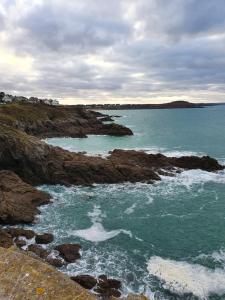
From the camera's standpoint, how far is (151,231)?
88.9ft

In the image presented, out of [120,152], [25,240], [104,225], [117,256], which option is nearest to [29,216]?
[25,240]

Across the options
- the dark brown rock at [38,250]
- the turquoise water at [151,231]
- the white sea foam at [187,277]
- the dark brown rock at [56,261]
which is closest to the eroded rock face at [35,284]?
the turquoise water at [151,231]

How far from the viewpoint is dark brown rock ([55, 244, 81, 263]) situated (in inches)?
Answer: 873

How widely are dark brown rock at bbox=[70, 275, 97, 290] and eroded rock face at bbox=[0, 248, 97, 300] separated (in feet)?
39.7

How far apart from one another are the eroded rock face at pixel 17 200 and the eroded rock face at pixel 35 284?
2029 cm

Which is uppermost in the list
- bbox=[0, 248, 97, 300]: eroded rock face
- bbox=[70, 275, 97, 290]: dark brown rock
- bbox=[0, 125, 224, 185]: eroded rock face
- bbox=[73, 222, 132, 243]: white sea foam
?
bbox=[0, 248, 97, 300]: eroded rock face

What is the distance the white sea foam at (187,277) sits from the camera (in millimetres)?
19203

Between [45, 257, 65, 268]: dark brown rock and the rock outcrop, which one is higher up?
the rock outcrop

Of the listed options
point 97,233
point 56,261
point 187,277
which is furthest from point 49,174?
point 187,277

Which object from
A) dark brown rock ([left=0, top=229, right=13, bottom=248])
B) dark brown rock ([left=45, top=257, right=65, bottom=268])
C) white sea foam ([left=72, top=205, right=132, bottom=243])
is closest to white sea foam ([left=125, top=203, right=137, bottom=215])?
white sea foam ([left=72, top=205, right=132, bottom=243])

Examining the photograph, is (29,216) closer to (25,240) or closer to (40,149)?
(25,240)

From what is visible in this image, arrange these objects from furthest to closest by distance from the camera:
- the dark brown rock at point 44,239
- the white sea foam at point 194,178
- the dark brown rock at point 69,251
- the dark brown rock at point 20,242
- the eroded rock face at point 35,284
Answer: the white sea foam at point 194,178 < the dark brown rock at point 44,239 < the dark brown rock at point 20,242 < the dark brown rock at point 69,251 < the eroded rock face at point 35,284

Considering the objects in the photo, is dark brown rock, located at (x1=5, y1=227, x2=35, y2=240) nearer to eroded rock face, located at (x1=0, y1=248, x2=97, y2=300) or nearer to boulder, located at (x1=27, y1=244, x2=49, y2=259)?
boulder, located at (x1=27, y1=244, x2=49, y2=259)

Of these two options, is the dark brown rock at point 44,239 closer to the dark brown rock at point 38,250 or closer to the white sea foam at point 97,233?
the dark brown rock at point 38,250
